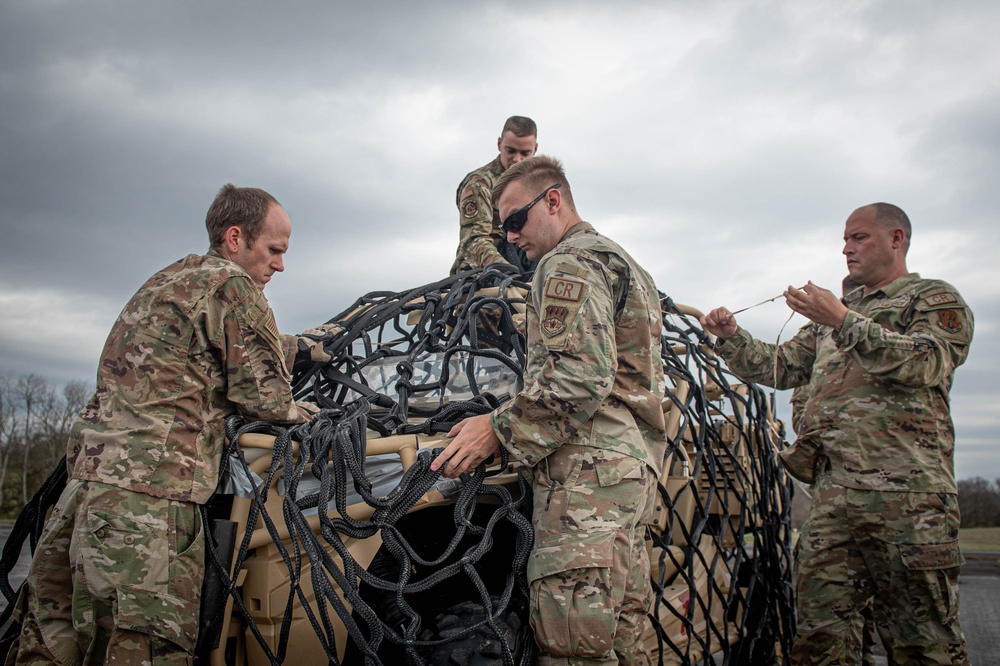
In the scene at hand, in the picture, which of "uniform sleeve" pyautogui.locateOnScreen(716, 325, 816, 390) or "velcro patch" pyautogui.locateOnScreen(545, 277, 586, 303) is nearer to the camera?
"velcro patch" pyautogui.locateOnScreen(545, 277, 586, 303)

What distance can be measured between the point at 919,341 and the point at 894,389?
0.81 feet

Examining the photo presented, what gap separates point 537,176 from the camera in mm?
2750

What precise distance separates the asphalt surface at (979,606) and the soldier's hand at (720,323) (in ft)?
6.50

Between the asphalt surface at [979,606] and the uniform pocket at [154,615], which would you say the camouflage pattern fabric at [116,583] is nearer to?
the uniform pocket at [154,615]

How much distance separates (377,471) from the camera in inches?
103

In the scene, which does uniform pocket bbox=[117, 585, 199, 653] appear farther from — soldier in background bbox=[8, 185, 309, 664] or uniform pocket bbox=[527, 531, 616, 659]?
uniform pocket bbox=[527, 531, 616, 659]

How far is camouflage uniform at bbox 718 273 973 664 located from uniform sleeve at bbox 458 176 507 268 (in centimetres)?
198

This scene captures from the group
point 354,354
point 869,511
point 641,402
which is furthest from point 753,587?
point 354,354

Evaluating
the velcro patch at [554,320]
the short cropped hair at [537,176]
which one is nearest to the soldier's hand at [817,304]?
the short cropped hair at [537,176]

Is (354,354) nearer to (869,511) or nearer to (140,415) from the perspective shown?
(140,415)

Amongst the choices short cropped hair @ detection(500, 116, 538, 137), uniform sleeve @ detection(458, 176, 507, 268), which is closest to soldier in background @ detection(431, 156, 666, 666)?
uniform sleeve @ detection(458, 176, 507, 268)

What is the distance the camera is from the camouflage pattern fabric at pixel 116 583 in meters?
2.24

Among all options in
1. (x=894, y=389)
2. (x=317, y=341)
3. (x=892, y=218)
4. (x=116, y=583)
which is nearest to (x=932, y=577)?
(x=894, y=389)

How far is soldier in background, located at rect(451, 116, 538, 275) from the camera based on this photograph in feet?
15.1
